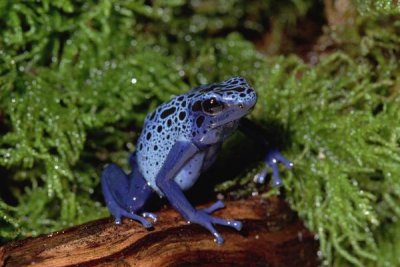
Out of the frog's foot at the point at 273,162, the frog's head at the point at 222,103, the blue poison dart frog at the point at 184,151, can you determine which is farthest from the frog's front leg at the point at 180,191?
the frog's foot at the point at 273,162

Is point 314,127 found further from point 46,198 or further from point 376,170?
point 46,198

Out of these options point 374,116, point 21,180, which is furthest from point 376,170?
point 21,180

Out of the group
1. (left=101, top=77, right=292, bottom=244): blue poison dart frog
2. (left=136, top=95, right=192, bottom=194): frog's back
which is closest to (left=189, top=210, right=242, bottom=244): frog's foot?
(left=101, top=77, right=292, bottom=244): blue poison dart frog

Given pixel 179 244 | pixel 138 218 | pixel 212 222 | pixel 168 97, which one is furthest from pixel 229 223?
pixel 168 97

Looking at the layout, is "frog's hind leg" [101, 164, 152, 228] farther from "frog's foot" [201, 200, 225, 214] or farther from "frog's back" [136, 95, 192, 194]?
"frog's foot" [201, 200, 225, 214]

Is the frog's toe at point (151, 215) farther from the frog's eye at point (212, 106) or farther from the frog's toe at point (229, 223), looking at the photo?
the frog's eye at point (212, 106)

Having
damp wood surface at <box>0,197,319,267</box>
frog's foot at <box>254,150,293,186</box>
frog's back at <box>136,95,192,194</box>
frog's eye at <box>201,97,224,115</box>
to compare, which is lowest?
damp wood surface at <box>0,197,319,267</box>
